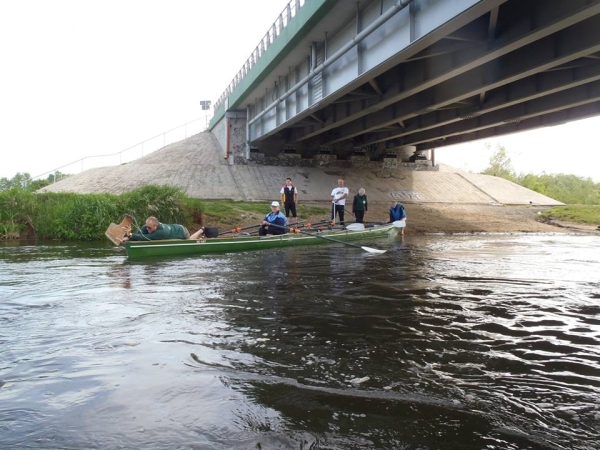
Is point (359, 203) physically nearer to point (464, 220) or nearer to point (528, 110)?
point (464, 220)

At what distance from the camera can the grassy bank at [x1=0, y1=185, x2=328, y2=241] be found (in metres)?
17.8

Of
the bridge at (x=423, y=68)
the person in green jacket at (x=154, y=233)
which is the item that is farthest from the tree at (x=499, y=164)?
the person in green jacket at (x=154, y=233)

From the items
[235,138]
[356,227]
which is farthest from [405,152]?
[356,227]

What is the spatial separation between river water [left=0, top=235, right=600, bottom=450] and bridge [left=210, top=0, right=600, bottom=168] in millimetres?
8147

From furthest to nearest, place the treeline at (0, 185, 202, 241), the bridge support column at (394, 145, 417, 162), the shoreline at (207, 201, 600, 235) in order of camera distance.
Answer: the bridge support column at (394, 145, 417, 162)
the shoreline at (207, 201, 600, 235)
the treeline at (0, 185, 202, 241)

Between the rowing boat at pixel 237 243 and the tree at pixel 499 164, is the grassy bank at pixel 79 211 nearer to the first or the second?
the rowing boat at pixel 237 243

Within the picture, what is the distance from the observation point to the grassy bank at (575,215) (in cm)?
2560

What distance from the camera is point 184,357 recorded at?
163 inches

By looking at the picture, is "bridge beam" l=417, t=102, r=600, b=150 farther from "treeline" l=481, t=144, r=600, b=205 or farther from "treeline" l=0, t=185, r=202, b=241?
"treeline" l=481, t=144, r=600, b=205

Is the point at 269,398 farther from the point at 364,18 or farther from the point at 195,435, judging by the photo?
the point at 364,18

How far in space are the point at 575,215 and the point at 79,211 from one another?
25.8 m

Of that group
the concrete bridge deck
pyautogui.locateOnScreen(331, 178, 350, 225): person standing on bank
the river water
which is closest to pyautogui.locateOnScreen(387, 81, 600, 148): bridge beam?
the concrete bridge deck

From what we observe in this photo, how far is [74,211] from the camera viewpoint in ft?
58.8

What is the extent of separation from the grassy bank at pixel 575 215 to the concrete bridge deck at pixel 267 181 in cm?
622
